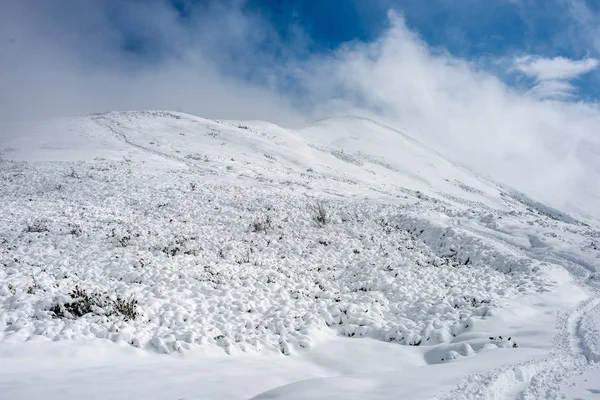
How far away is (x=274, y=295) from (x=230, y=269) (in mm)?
2948

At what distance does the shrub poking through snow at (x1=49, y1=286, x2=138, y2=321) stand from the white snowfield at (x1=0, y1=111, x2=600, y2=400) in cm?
5

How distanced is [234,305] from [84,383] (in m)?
5.62

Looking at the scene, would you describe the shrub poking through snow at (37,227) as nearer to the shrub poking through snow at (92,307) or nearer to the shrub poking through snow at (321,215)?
the shrub poking through snow at (92,307)

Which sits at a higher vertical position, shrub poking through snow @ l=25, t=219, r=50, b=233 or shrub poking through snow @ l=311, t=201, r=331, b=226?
shrub poking through snow @ l=311, t=201, r=331, b=226

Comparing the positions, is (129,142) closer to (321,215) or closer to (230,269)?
(321,215)

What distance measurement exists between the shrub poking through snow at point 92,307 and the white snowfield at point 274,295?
1.9 inches

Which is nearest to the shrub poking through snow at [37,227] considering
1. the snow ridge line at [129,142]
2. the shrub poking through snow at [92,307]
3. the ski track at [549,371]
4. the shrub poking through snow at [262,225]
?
the shrub poking through snow at [92,307]

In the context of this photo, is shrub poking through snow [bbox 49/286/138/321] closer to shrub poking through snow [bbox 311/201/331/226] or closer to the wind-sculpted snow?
the wind-sculpted snow

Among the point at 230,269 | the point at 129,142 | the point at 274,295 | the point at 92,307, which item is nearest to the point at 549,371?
the point at 274,295

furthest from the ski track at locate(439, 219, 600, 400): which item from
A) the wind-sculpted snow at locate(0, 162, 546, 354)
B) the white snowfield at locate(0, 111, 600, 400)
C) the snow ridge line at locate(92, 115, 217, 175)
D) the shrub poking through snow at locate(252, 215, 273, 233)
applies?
the snow ridge line at locate(92, 115, 217, 175)

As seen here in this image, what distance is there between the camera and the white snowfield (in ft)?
20.8

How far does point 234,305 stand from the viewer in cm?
1134

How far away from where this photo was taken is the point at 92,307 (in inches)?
371

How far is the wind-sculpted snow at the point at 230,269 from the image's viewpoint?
949cm
